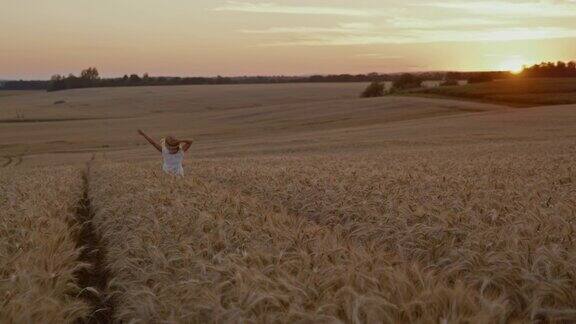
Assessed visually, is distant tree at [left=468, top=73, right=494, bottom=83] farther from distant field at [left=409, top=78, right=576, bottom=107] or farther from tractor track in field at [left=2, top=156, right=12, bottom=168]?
tractor track in field at [left=2, top=156, right=12, bottom=168]

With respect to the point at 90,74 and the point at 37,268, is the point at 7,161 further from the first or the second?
the point at 90,74

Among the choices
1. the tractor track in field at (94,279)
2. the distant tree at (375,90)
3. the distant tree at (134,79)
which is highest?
the distant tree at (134,79)

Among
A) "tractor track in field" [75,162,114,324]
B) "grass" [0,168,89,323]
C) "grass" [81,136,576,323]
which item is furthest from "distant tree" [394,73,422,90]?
Result: "grass" [0,168,89,323]

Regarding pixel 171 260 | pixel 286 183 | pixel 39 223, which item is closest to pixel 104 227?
pixel 39 223

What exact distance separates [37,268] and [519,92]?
76965 mm

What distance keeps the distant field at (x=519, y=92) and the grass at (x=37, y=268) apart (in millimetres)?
68430

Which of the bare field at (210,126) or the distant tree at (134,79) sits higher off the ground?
the distant tree at (134,79)

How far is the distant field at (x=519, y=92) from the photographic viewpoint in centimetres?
6919

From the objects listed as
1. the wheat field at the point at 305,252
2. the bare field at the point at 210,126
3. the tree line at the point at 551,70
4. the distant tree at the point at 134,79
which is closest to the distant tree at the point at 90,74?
the distant tree at the point at 134,79

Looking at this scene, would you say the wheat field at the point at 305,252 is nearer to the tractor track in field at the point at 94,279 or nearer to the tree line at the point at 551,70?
the tractor track in field at the point at 94,279

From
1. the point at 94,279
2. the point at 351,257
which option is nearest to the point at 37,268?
the point at 94,279

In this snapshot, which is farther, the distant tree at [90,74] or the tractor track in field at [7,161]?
the distant tree at [90,74]

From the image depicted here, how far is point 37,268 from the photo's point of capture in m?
4.14

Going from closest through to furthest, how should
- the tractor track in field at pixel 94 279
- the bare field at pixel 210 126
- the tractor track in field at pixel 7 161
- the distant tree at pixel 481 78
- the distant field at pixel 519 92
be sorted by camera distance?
1. the tractor track in field at pixel 94 279
2. the tractor track in field at pixel 7 161
3. the bare field at pixel 210 126
4. the distant field at pixel 519 92
5. the distant tree at pixel 481 78
